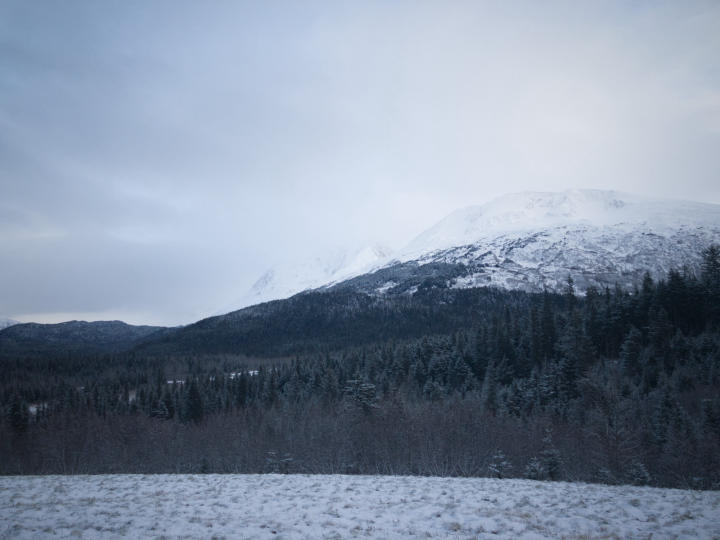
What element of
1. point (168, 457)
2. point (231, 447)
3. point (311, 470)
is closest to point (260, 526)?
point (311, 470)

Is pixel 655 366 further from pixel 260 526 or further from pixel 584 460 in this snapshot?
pixel 260 526

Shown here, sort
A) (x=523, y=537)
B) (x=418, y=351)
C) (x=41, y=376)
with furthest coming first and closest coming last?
1. (x=41, y=376)
2. (x=418, y=351)
3. (x=523, y=537)

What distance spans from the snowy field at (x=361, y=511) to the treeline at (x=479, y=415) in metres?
10.9

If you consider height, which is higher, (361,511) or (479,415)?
(361,511)

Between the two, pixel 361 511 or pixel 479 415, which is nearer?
pixel 361 511

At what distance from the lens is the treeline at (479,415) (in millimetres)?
31094

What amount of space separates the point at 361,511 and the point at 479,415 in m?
30.2

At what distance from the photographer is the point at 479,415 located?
3931cm

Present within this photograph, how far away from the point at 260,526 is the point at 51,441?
177 ft

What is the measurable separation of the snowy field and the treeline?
1095cm

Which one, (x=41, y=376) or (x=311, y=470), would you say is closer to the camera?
(x=311, y=470)

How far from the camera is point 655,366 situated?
217 ft

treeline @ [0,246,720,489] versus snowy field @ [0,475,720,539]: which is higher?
snowy field @ [0,475,720,539]

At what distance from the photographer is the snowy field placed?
410 inches
